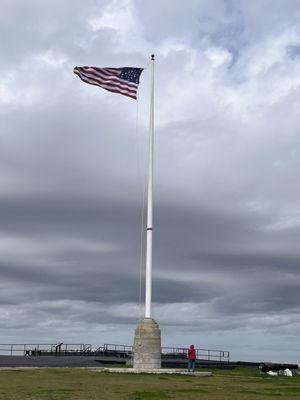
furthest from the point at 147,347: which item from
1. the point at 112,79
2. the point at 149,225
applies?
the point at 112,79

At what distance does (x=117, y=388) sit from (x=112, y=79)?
16.4 metres

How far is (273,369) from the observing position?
38531 mm

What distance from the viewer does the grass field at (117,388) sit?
19188 mm

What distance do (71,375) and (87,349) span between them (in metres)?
33.8

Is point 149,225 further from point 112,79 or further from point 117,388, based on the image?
point 117,388

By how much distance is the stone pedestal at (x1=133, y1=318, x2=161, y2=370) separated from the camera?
32.6 meters

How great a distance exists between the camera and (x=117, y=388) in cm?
2202

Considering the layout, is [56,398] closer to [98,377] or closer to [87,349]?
[98,377]

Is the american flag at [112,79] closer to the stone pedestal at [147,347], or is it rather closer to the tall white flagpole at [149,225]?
the tall white flagpole at [149,225]

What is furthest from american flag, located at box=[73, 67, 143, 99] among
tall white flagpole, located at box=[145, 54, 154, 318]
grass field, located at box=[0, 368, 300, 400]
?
grass field, located at box=[0, 368, 300, 400]

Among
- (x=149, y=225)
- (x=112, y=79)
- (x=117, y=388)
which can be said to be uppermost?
(x=112, y=79)

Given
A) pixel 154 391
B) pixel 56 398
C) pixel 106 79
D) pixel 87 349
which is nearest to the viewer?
pixel 56 398

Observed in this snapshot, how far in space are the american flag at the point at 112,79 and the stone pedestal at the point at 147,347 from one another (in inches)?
469

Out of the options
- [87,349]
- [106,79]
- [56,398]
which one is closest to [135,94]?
[106,79]
